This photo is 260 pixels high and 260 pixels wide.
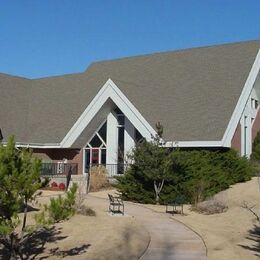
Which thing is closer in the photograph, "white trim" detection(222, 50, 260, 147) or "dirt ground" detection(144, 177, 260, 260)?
"dirt ground" detection(144, 177, 260, 260)

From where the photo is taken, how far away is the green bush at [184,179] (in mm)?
22312

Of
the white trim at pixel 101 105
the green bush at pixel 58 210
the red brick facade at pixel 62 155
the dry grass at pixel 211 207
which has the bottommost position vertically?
the dry grass at pixel 211 207

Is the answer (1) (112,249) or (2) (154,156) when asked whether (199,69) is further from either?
(1) (112,249)

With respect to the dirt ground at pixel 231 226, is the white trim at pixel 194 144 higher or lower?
higher

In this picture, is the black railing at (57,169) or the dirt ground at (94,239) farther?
the black railing at (57,169)

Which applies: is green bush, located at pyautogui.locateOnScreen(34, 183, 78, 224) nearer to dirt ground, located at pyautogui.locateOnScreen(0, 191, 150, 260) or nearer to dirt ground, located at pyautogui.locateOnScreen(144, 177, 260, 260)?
dirt ground, located at pyautogui.locateOnScreen(0, 191, 150, 260)

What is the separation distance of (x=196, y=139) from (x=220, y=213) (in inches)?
267

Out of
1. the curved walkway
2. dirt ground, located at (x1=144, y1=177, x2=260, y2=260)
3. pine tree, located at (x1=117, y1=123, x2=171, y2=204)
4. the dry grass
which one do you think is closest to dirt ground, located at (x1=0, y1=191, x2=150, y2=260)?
the curved walkway

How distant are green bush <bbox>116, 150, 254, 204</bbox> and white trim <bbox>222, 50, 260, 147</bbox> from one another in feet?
4.35

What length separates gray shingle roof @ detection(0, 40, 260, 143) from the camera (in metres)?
27.3

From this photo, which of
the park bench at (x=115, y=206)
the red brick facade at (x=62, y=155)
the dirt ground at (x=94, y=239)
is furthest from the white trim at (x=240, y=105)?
the red brick facade at (x=62, y=155)

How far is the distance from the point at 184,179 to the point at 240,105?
23.8ft

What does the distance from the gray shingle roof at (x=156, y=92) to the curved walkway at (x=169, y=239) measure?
28.6 feet

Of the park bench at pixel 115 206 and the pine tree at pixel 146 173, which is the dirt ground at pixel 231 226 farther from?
the park bench at pixel 115 206
